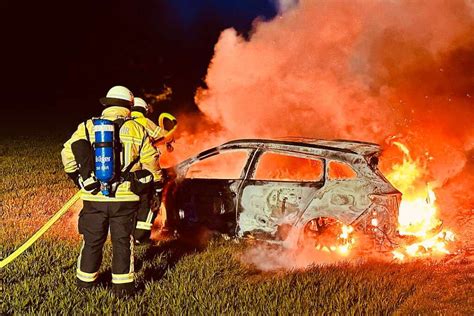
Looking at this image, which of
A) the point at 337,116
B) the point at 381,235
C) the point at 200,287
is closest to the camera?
the point at 200,287

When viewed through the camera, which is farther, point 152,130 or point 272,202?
point 272,202

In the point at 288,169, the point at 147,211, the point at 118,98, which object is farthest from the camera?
the point at 288,169

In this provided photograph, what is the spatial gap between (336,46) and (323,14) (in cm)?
74

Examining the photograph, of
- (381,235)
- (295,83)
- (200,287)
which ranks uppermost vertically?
(295,83)

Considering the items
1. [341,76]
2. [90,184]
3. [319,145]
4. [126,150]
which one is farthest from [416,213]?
[341,76]

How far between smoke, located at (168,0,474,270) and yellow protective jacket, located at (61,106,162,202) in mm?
4101

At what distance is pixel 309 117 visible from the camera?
10828 millimetres

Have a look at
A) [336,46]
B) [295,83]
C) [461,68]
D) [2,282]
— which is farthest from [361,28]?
[2,282]

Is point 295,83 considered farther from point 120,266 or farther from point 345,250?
point 120,266

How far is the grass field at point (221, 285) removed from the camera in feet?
17.3

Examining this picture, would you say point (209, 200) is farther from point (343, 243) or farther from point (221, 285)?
point (343, 243)

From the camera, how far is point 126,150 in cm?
533

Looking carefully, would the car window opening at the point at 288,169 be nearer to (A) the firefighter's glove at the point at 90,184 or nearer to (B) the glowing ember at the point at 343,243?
(B) the glowing ember at the point at 343,243

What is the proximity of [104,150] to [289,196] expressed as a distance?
262 cm
